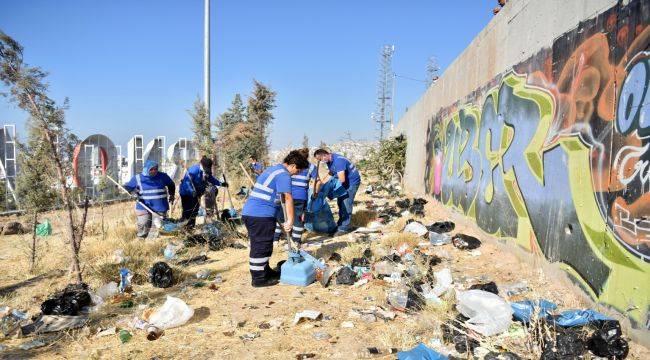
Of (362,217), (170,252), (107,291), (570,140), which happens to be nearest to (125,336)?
(107,291)

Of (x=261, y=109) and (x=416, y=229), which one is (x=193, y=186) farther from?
(x=261, y=109)

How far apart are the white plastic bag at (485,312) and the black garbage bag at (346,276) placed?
5.11 ft

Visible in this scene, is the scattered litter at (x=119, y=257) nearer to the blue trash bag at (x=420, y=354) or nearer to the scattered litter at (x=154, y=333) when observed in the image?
the scattered litter at (x=154, y=333)

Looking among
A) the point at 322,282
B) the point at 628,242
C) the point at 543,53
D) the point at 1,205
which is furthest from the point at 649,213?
the point at 1,205

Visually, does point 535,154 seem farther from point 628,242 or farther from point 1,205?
point 1,205

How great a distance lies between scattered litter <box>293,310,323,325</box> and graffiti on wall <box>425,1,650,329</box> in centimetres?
227

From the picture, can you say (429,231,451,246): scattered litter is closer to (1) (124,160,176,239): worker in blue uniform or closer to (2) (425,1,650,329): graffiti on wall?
(2) (425,1,650,329): graffiti on wall

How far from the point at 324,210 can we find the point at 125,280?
3.49 m

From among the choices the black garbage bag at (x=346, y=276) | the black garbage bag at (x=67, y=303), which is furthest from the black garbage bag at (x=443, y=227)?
the black garbage bag at (x=67, y=303)

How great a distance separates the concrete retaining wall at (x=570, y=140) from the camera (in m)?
3.01

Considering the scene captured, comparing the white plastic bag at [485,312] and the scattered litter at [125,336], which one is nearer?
the white plastic bag at [485,312]

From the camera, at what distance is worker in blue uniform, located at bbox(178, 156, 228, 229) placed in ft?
26.2

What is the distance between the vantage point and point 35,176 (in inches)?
230

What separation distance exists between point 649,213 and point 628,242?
1.00 ft
